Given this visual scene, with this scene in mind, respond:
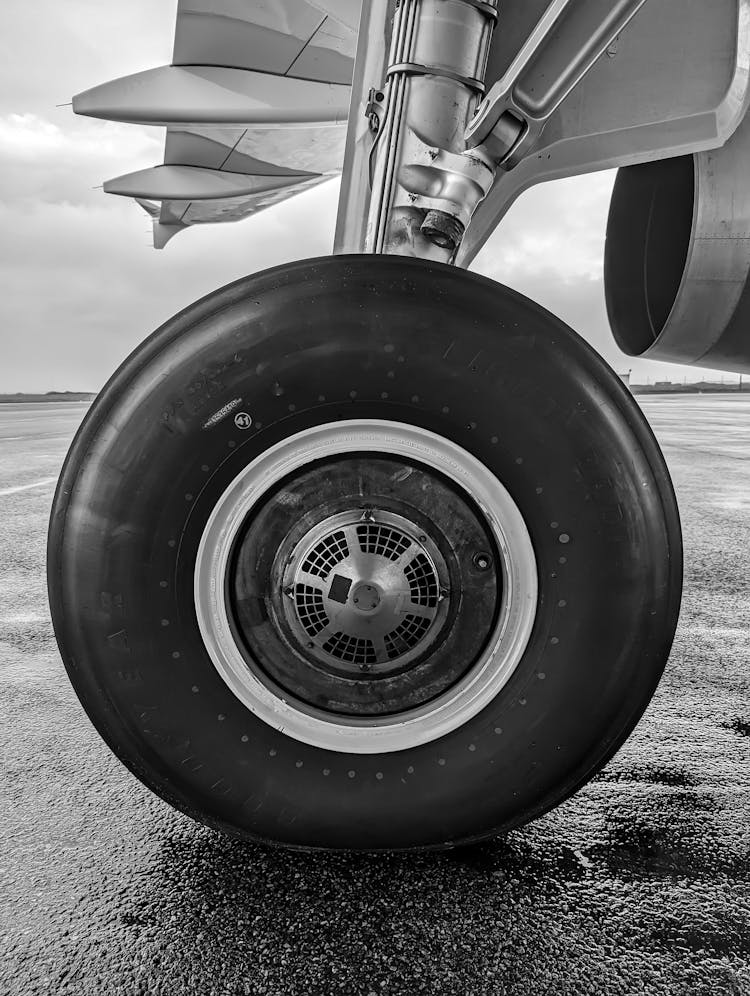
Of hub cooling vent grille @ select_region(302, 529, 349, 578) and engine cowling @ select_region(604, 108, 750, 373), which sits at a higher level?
engine cowling @ select_region(604, 108, 750, 373)

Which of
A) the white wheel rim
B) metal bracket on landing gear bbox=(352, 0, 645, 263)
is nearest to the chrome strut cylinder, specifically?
metal bracket on landing gear bbox=(352, 0, 645, 263)

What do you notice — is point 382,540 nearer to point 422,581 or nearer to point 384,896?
point 422,581

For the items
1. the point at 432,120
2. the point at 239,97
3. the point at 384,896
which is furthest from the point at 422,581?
the point at 239,97

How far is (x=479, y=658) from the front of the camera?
126 centimetres

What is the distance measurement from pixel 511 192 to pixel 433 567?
1304 millimetres

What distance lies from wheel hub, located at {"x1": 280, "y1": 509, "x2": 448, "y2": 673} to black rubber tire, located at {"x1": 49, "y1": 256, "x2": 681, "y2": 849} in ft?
0.51

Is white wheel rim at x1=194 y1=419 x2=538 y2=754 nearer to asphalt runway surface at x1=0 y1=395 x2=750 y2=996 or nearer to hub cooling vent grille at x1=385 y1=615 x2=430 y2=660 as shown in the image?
hub cooling vent grille at x1=385 y1=615 x2=430 y2=660

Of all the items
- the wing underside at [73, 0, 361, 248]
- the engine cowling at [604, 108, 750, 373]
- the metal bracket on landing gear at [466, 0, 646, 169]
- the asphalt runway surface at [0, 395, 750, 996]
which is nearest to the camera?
the asphalt runway surface at [0, 395, 750, 996]

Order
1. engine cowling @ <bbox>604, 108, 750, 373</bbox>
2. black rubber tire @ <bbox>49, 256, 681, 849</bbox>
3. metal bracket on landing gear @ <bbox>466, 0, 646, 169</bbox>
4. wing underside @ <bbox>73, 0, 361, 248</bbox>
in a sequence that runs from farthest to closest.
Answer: wing underside @ <bbox>73, 0, 361, 248</bbox> < engine cowling @ <bbox>604, 108, 750, 373</bbox> < metal bracket on landing gear @ <bbox>466, 0, 646, 169</bbox> < black rubber tire @ <bbox>49, 256, 681, 849</bbox>

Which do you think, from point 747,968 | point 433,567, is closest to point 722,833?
point 747,968

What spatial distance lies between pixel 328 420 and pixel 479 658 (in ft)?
1.51

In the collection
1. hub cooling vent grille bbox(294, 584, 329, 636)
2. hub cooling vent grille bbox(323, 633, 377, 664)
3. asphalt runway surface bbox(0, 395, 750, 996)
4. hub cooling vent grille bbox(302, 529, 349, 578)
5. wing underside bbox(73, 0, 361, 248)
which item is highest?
wing underside bbox(73, 0, 361, 248)

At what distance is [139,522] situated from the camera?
122 centimetres

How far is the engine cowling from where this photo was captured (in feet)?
7.55
